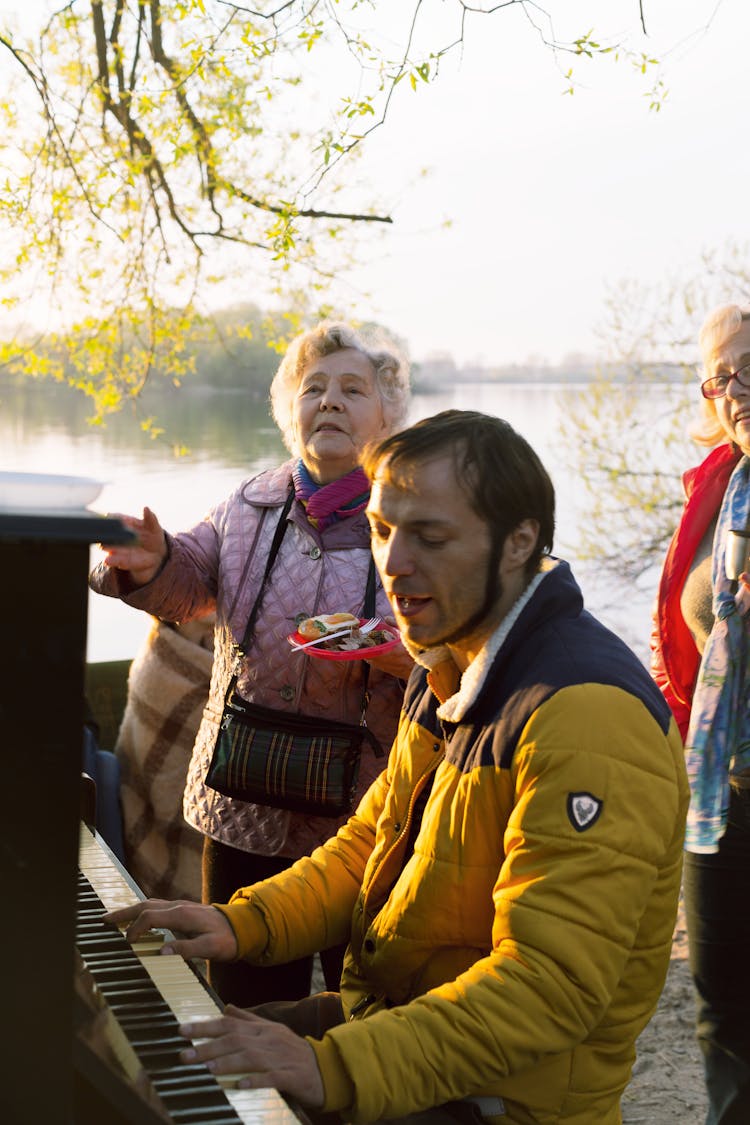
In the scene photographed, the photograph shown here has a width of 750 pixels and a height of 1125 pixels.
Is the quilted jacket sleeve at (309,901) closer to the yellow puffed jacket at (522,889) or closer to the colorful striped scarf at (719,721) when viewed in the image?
the yellow puffed jacket at (522,889)

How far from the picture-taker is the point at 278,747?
2.80m

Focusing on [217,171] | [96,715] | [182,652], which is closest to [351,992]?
[182,652]

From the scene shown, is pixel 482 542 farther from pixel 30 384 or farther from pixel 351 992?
pixel 30 384

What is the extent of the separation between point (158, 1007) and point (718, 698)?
1.69m

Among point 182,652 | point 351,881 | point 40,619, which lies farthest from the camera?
point 182,652

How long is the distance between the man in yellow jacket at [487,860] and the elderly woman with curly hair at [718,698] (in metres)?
1.04

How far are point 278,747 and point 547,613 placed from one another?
1058 mm

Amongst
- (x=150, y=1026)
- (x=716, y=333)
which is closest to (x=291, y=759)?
(x=150, y=1026)

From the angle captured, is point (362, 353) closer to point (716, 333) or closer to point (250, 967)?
point (716, 333)

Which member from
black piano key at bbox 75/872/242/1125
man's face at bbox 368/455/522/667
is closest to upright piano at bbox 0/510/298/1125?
black piano key at bbox 75/872/242/1125

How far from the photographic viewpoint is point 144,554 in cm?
289

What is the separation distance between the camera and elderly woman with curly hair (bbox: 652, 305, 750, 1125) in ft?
9.45

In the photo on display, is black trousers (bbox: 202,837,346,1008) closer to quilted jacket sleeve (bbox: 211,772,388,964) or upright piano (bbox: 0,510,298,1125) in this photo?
quilted jacket sleeve (bbox: 211,772,388,964)

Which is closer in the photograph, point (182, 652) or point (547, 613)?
point (547, 613)
